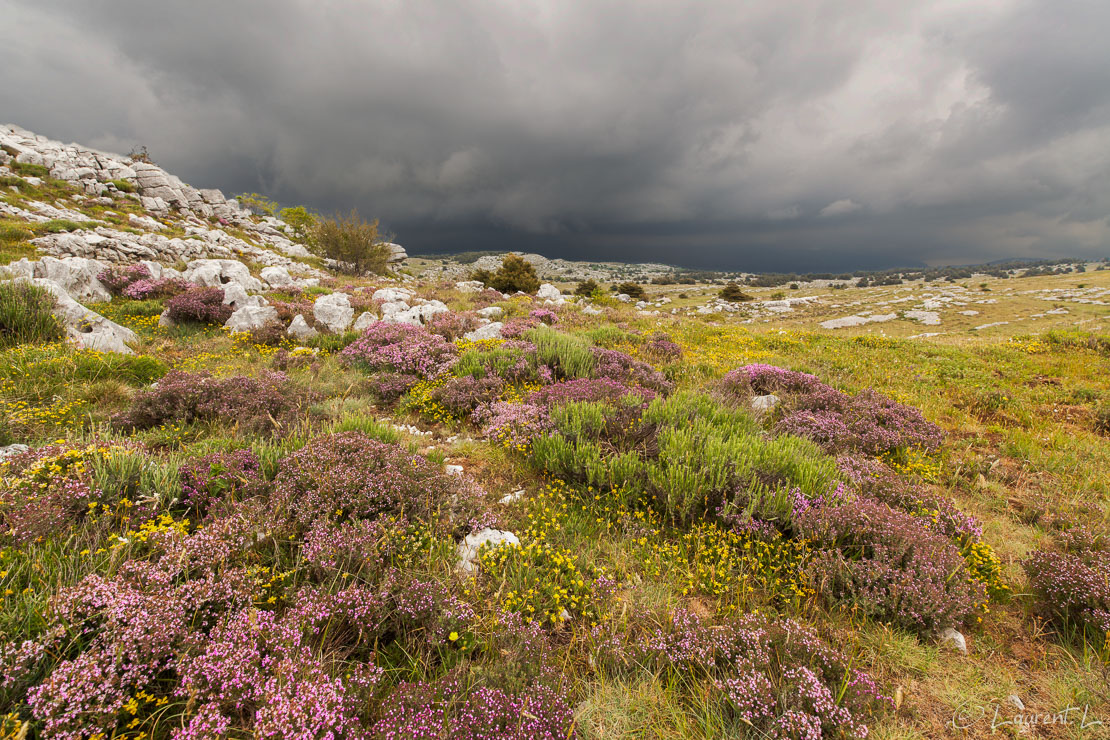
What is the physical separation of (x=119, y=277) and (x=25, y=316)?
7.43m

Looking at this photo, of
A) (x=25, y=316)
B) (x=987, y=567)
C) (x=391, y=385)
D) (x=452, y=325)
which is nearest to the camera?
(x=987, y=567)

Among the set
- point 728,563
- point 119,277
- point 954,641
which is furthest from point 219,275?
point 954,641

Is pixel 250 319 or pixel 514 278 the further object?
pixel 514 278

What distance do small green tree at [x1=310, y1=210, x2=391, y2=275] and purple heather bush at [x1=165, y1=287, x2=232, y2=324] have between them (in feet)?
74.1

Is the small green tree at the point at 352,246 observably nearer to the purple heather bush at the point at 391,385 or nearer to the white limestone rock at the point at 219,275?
the white limestone rock at the point at 219,275

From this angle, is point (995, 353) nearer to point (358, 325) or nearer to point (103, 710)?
point (103, 710)

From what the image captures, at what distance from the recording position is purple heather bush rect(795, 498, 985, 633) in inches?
134

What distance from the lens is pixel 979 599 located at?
355 centimetres

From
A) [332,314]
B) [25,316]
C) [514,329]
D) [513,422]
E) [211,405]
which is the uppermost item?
[25,316]

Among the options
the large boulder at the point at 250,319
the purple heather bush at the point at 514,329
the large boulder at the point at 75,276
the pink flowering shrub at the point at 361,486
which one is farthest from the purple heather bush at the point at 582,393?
the large boulder at the point at 75,276

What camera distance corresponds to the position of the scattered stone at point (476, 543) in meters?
3.68

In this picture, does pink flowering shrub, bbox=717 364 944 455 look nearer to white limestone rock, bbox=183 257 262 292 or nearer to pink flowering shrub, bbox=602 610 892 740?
pink flowering shrub, bbox=602 610 892 740

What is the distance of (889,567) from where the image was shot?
3.70 meters

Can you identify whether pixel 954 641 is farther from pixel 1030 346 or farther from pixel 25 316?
pixel 1030 346
